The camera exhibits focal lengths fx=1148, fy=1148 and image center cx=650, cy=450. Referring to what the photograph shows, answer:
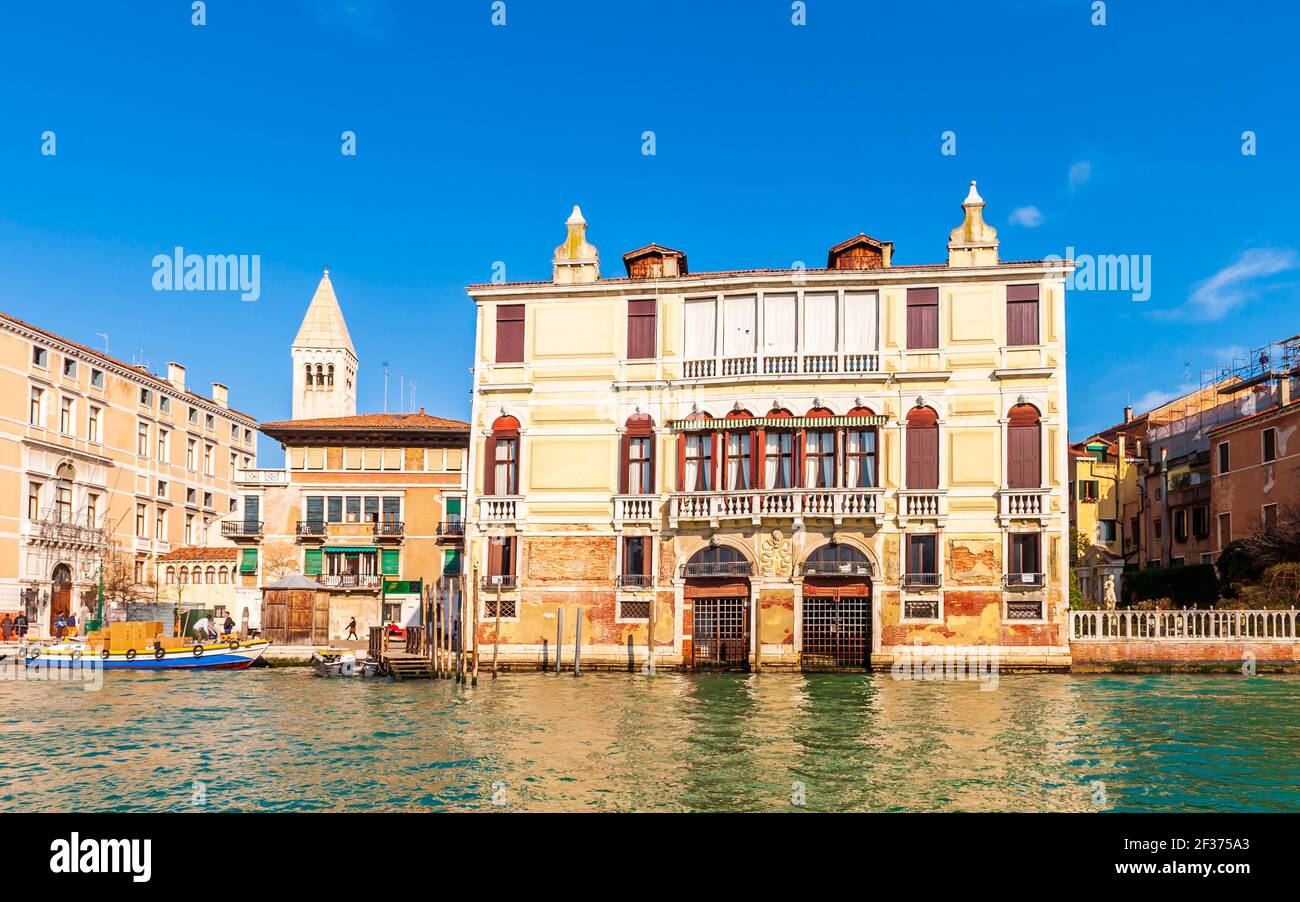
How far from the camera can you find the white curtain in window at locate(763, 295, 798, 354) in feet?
105

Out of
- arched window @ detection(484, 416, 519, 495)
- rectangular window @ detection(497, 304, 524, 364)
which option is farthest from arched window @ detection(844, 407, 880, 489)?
rectangular window @ detection(497, 304, 524, 364)

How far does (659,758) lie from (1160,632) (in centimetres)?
1889

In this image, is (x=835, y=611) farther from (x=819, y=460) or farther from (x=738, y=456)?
(x=738, y=456)

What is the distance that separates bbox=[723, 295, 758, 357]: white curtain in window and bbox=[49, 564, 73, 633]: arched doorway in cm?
3334

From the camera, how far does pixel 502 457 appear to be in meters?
32.7

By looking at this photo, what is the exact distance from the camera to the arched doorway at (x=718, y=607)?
31359 mm

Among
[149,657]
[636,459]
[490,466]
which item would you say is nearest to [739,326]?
[636,459]

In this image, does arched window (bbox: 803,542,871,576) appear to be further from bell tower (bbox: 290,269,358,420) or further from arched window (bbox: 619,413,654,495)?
bell tower (bbox: 290,269,358,420)

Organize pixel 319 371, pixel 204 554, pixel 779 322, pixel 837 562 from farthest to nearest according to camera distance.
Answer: pixel 319 371 < pixel 204 554 < pixel 779 322 < pixel 837 562

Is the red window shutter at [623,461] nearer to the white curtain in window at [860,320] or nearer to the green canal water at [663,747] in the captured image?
the green canal water at [663,747]

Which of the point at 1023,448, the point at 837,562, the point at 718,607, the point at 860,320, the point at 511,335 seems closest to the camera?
the point at 1023,448

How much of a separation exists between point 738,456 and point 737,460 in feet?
0.37

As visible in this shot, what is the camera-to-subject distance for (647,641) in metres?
31.6
